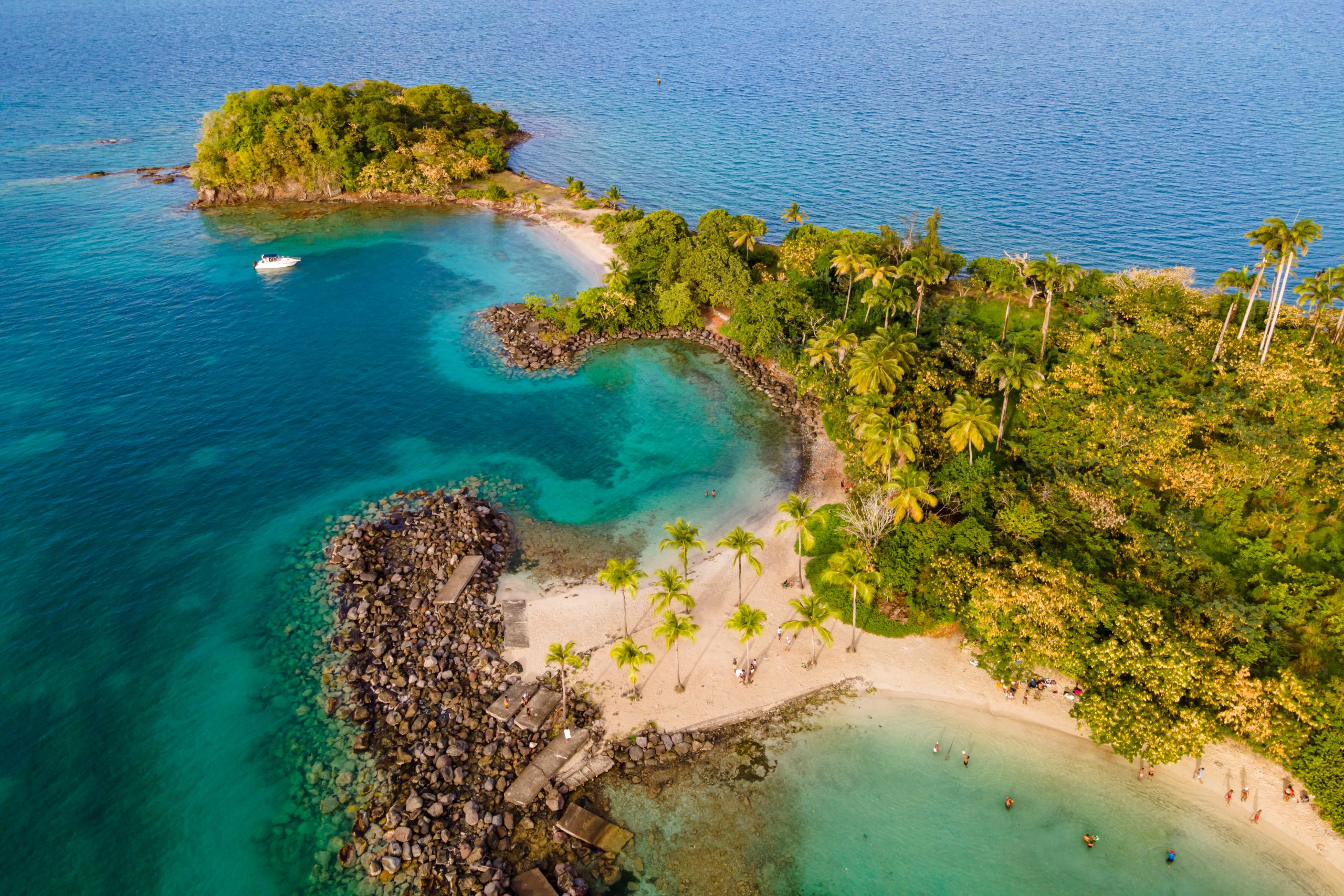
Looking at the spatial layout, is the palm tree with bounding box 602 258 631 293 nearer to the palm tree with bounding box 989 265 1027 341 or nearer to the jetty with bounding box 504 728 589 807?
the palm tree with bounding box 989 265 1027 341

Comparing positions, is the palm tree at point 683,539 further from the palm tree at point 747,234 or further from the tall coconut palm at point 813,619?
the palm tree at point 747,234

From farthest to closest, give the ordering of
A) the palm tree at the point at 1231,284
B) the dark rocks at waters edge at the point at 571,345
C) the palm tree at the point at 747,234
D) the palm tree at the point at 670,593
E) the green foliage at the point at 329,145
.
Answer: the green foliage at the point at 329,145 < the palm tree at the point at 747,234 < the dark rocks at waters edge at the point at 571,345 < the palm tree at the point at 1231,284 < the palm tree at the point at 670,593

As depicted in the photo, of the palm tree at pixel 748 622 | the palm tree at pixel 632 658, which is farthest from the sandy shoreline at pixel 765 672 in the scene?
the palm tree at pixel 748 622

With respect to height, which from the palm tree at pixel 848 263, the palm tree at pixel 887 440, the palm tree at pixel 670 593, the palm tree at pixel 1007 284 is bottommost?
the palm tree at pixel 670 593

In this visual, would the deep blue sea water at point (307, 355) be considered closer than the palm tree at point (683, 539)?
Yes

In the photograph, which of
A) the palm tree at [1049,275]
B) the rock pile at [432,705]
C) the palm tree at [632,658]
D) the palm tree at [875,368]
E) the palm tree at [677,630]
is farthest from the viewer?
the palm tree at [1049,275]

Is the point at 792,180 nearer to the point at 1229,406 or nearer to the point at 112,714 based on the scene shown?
the point at 1229,406

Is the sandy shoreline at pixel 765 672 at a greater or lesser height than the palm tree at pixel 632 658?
lesser
